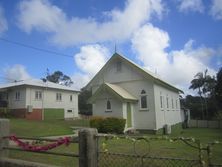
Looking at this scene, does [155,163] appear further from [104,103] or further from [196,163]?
[104,103]

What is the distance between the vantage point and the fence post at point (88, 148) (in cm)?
489

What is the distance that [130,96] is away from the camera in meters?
23.9

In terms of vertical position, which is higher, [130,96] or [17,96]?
[17,96]

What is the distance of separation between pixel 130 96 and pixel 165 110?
17.5 ft

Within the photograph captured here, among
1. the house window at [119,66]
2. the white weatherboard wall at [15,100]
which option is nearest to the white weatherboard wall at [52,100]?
the white weatherboard wall at [15,100]

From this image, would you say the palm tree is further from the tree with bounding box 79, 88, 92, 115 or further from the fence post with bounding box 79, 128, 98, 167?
the fence post with bounding box 79, 128, 98, 167

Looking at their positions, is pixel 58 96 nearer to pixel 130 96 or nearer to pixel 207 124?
pixel 130 96

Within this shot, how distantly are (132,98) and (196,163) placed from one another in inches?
766

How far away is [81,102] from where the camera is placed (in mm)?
66375

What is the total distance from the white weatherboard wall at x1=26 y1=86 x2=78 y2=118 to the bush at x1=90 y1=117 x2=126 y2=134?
17.8 metres

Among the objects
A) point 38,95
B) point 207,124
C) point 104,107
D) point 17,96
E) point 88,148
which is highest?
point 38,95

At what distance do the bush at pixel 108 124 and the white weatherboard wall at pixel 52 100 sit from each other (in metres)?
17.8

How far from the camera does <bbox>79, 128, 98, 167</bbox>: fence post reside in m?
4.89

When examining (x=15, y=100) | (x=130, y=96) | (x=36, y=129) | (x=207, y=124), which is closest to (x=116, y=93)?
(x=130, y=96)
